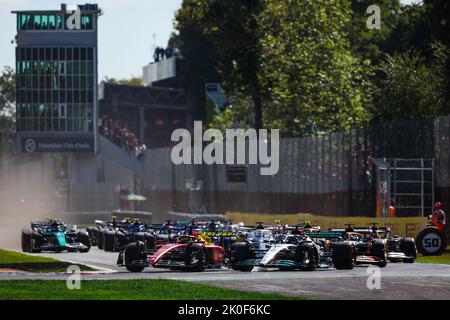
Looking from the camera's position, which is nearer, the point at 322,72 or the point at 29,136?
the point at 322,72

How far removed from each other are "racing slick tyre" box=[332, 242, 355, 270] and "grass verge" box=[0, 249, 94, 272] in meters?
5.93

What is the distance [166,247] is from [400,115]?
31473mm

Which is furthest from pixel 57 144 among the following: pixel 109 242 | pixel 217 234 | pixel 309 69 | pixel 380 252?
pixel 380 252

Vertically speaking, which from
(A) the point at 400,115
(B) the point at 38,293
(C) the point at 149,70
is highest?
(C) the point at 149,70

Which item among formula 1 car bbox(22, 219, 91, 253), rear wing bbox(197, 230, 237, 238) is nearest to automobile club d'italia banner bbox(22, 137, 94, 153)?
formula 1 car bbox(22, 219, 91, 253)

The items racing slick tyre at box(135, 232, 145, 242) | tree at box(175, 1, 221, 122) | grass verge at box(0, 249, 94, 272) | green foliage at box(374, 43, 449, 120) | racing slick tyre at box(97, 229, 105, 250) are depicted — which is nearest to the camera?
grass verge at box(0, 249, 94, 272)

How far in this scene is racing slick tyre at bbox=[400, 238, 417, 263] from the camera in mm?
33125

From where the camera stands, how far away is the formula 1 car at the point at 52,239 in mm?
40844

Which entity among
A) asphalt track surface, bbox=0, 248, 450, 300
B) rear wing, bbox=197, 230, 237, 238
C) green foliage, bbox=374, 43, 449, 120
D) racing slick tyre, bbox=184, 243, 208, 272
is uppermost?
green foliage, bbox=374, 43, 449, 120

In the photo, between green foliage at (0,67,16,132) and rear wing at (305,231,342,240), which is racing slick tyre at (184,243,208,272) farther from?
green foliage at (0,67,16,132)

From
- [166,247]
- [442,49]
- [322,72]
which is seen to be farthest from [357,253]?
[322,72]

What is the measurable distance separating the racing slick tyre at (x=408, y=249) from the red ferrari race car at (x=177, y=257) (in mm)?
5202

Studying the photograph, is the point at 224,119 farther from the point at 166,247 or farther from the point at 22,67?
the point at 166,247

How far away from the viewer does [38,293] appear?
23188 mm
